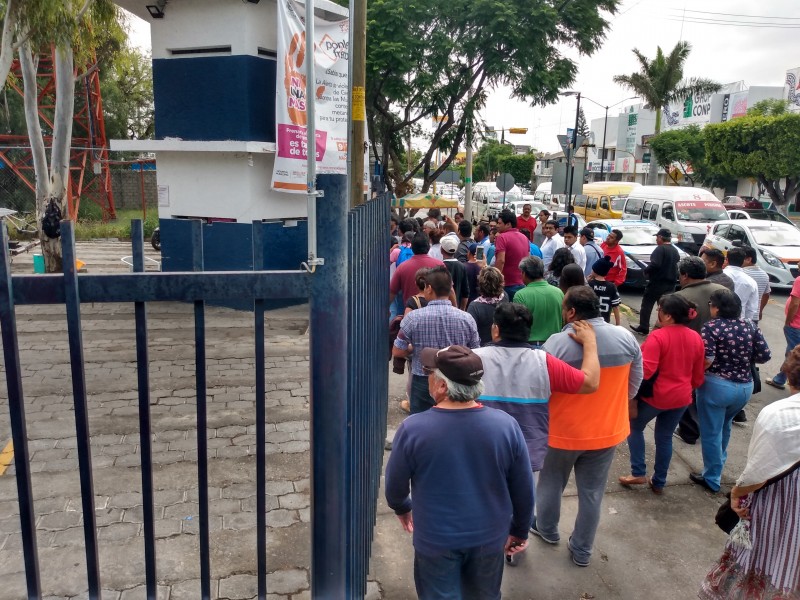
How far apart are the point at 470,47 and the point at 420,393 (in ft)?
44.8

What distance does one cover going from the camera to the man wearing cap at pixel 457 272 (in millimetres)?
6961

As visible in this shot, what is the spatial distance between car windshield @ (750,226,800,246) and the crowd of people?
9356mm

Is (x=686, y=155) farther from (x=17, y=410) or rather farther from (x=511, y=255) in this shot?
(x=17, y=410)

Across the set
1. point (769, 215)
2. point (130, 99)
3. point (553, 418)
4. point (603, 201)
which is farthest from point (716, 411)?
point (130, 99)

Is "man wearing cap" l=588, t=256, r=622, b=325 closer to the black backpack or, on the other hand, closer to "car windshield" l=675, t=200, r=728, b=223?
the black backpack

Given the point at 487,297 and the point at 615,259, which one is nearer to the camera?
the point at 487,297

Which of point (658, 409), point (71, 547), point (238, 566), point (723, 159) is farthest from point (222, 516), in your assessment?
point (723, 159)

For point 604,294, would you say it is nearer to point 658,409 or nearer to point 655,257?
point 655,257

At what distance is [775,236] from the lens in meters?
15.2

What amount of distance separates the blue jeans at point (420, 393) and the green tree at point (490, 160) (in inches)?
2716

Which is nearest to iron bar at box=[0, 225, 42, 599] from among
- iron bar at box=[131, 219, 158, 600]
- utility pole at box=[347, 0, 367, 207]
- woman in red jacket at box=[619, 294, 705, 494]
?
iron bar at box=[131, 219, 158, 600]

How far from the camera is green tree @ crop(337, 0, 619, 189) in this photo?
15.8m

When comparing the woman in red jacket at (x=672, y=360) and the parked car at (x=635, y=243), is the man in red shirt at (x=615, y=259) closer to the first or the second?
the parked car at (x=635, y=243)

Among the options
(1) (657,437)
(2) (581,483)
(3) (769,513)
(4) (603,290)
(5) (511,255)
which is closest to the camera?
(3) (769,513)
